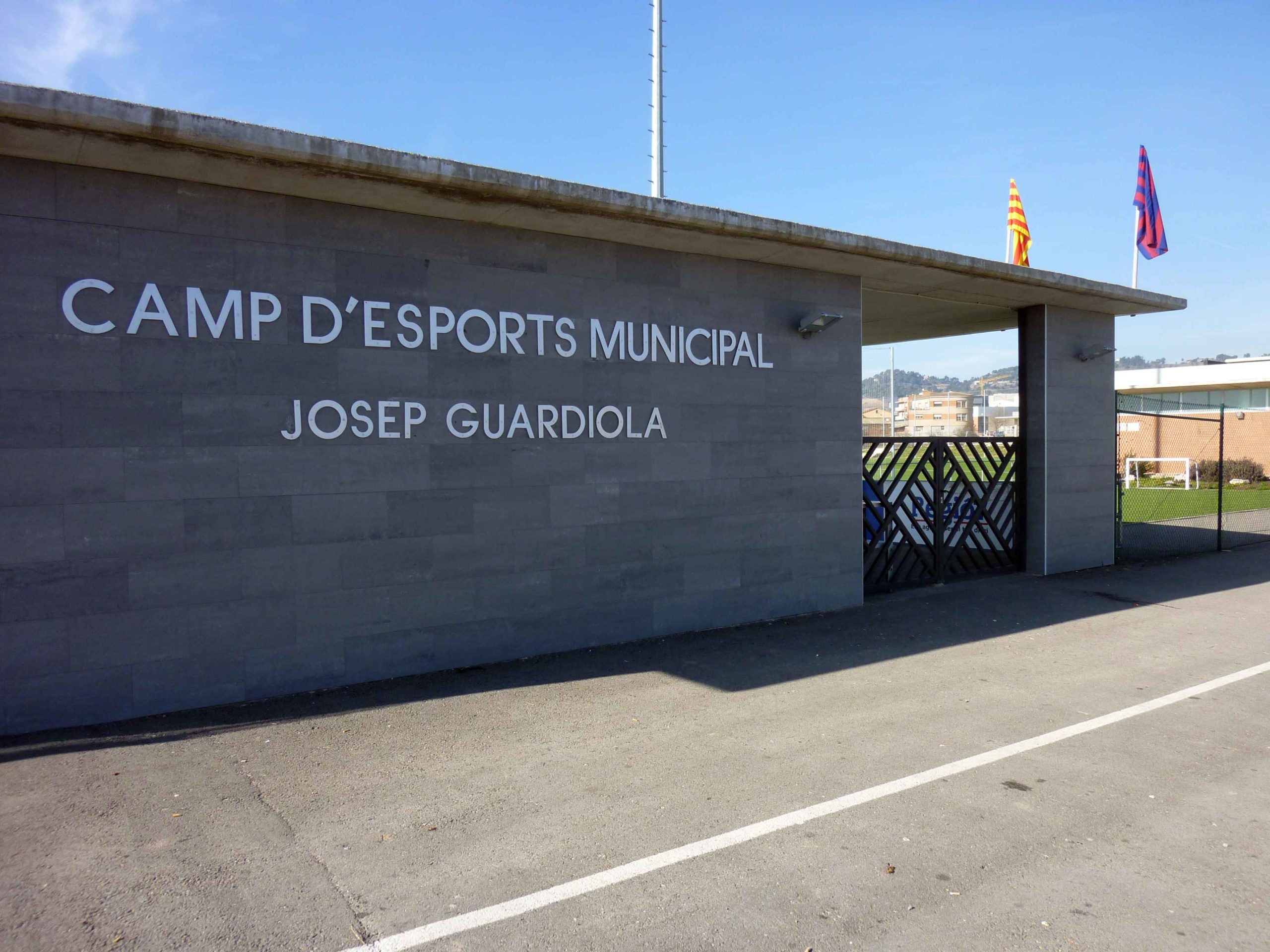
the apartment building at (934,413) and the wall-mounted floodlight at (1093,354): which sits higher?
the apartment building at (934,413)

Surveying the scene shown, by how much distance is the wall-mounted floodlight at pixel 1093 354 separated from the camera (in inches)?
499

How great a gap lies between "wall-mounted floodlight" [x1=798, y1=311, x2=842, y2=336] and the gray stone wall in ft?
1.31

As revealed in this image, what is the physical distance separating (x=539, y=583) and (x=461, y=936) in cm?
438

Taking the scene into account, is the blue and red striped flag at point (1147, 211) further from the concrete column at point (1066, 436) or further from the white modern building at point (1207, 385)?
the white modern building at point (1207, 385)

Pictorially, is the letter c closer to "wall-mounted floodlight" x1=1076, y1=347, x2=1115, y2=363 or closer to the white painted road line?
the white painted road line

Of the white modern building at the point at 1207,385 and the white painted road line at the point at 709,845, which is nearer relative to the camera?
the white painted road line at the point at 709,845

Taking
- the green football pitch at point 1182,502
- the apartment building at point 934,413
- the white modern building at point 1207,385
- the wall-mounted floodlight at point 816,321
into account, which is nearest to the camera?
the wall-mounted floodlight at point 816,321

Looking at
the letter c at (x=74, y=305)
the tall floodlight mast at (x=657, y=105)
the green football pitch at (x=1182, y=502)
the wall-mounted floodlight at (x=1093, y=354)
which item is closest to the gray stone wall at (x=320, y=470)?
the letter c at (x=74, y=305)

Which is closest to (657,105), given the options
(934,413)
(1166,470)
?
(1166,470)

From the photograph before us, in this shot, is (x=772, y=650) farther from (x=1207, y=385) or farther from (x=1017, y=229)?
(x=1207, y=385)

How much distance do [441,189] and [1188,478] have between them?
113 ft

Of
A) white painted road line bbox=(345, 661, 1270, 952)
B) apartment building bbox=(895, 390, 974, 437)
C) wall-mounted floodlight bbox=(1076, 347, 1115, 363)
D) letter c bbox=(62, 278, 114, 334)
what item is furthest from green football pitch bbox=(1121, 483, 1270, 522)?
apartment building bbox=(895, 390, 974, 437)

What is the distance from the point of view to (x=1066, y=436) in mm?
12586

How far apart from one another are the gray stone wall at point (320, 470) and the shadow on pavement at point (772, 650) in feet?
0.72
